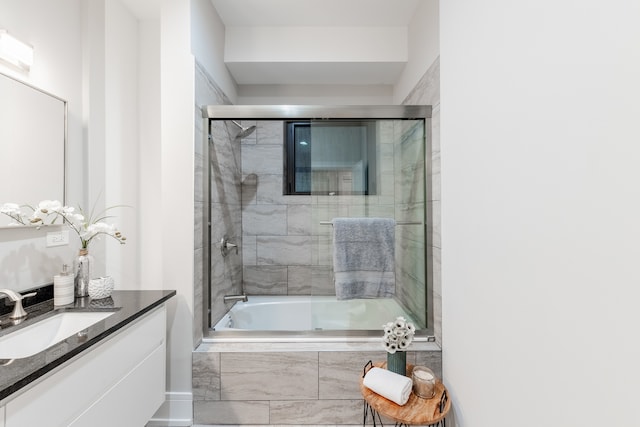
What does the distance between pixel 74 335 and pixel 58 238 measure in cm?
73

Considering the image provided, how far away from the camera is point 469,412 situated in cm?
132

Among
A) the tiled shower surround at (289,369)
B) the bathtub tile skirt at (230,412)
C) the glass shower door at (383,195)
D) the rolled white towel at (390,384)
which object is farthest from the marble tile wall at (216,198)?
the rolled white towel at (390,384)

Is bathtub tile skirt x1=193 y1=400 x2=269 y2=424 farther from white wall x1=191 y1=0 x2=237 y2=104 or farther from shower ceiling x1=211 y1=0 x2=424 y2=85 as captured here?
shower ceiling x1=211 y1=0 x2=424 y2=85

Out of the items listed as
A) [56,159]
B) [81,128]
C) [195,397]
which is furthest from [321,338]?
[81,128]

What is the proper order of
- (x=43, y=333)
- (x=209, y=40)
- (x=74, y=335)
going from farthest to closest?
(x=209, y=40) → (x=43, y=333) → (x=74, y=335)

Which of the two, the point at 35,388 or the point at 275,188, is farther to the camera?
the point at 275,188

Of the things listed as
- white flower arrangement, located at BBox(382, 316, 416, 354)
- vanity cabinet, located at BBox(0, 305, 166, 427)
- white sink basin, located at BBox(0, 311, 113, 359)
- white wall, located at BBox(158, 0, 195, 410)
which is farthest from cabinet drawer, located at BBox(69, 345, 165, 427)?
white flower arrangement, located at BBox(382, 316, 416, 354)

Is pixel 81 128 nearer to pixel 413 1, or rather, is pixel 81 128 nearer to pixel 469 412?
pixel 413 1

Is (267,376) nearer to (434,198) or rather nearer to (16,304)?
(16,304)

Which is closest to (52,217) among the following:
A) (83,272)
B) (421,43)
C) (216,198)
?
(83,272)

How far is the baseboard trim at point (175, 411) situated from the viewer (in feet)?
5.54

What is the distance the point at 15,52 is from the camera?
50.7 inches

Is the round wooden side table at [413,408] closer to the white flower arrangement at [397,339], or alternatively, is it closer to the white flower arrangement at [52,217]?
the white flower arrangement at [397,339]

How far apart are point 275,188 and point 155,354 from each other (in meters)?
1.67
